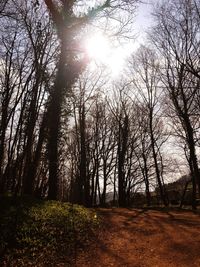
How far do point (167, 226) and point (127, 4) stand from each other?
1106 cm

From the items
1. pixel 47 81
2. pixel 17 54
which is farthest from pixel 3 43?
pixel 47 81

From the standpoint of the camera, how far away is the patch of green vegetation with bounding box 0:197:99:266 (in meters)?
6.99

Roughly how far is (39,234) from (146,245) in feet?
11.3

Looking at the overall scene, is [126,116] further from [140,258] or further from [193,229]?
[140,258]

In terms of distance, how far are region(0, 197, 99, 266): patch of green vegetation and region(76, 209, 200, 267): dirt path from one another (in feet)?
2.13

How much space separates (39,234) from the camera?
8.30 metres

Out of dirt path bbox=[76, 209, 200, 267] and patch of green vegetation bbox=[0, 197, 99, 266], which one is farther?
dirt path bbox=[76, 209, 200, 267]

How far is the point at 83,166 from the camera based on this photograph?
24484 millimetres

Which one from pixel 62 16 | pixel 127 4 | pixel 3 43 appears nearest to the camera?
pixel 127 4

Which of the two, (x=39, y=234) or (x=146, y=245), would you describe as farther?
(x=146, y=245)

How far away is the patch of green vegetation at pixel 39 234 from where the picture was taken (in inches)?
275

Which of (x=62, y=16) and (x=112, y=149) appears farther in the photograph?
(x=112, y=149)

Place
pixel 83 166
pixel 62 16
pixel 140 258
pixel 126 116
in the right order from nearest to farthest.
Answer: pixel 140 258 → pixel 62 16 → pixel 83 166 → pixel 126 116

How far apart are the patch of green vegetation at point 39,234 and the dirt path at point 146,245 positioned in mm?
648
